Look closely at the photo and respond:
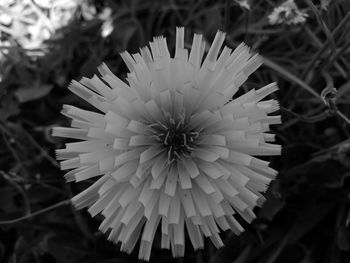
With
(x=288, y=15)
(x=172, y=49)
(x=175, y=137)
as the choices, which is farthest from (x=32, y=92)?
(x=288, y=15)

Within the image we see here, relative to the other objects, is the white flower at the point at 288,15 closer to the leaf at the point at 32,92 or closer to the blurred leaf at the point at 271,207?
the blurred leaf at the point at 271,207

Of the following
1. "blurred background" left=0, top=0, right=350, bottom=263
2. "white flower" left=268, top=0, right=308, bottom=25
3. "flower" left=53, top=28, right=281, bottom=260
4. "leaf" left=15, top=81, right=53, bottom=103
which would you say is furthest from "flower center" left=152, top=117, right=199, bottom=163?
"leaf" left=15, top=81, right=53, bottom=103

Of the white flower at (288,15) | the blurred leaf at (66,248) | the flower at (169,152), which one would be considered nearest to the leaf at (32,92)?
the blurred leaf at (66,248)

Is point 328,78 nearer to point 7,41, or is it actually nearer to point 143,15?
point 143,15

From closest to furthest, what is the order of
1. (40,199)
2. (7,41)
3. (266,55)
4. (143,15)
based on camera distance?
(40,199), (266,55), (7,41), (143,15)

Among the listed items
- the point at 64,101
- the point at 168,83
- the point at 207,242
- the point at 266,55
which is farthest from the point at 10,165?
the point at 266,55

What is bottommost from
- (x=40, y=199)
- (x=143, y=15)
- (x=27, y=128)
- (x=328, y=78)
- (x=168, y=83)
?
(x=40, y=199)
